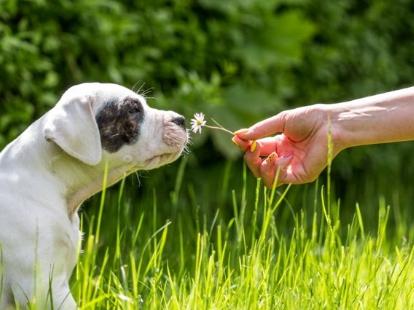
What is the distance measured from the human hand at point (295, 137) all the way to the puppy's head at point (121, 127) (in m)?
0.31

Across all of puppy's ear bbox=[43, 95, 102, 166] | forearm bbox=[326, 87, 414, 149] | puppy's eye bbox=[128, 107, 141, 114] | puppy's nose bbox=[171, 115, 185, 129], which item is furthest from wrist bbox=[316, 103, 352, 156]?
Result: puppy's ear bbox=[43, 95, 102, 166]

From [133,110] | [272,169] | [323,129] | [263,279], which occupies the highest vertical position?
[133,110]

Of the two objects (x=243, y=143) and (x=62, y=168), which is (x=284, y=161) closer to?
(x=243, y=143)

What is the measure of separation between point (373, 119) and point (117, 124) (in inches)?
36.2

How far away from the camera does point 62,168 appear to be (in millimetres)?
3215

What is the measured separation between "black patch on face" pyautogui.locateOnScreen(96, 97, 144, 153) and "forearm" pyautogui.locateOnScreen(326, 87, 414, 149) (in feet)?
2.40

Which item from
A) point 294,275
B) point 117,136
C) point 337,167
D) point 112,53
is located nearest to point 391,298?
point 294,275

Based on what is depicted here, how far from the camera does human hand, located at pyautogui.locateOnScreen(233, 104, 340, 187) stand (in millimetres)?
3576

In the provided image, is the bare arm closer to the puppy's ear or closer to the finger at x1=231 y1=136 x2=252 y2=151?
the finger at x1=231 y1=136 x2=252 y2=151

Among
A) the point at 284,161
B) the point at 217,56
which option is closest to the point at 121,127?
the point at 284,161

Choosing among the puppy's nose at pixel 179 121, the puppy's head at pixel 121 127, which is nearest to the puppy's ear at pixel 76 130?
the puppy's head at pixel 121 127

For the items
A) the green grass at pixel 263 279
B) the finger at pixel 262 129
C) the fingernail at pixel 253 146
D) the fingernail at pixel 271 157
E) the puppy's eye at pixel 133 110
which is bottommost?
the green grass at pixel 263 279

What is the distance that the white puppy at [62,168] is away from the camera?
3.02 metres

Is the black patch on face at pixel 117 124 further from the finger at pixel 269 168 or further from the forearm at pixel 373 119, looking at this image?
the forearm at pixel 373 119
